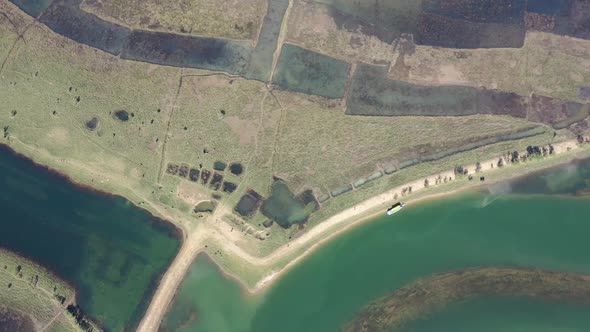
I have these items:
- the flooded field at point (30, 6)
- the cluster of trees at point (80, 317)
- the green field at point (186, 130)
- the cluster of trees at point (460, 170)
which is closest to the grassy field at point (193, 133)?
the green field at point (186, 130)

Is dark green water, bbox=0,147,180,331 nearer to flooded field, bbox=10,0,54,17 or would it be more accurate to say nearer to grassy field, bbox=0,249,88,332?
grassy field, bbox=0,249,88,332

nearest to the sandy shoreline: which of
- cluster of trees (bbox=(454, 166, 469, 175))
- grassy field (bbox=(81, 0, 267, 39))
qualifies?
cluster of trees (bbox=(454, 166, 469, 175))

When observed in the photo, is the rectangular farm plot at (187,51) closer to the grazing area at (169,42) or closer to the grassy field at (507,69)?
the grazing area at (169,42)

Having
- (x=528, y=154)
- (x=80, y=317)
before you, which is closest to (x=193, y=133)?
(x=80, y=317)

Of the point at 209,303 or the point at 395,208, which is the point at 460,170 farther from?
the point at 209,303

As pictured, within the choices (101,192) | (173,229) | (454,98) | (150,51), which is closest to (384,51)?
(454,98)

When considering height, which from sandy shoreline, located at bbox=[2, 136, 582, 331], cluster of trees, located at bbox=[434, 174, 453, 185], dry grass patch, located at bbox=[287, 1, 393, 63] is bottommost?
sandy shoreline, located at bbox=[2, 136, 582, 331]
